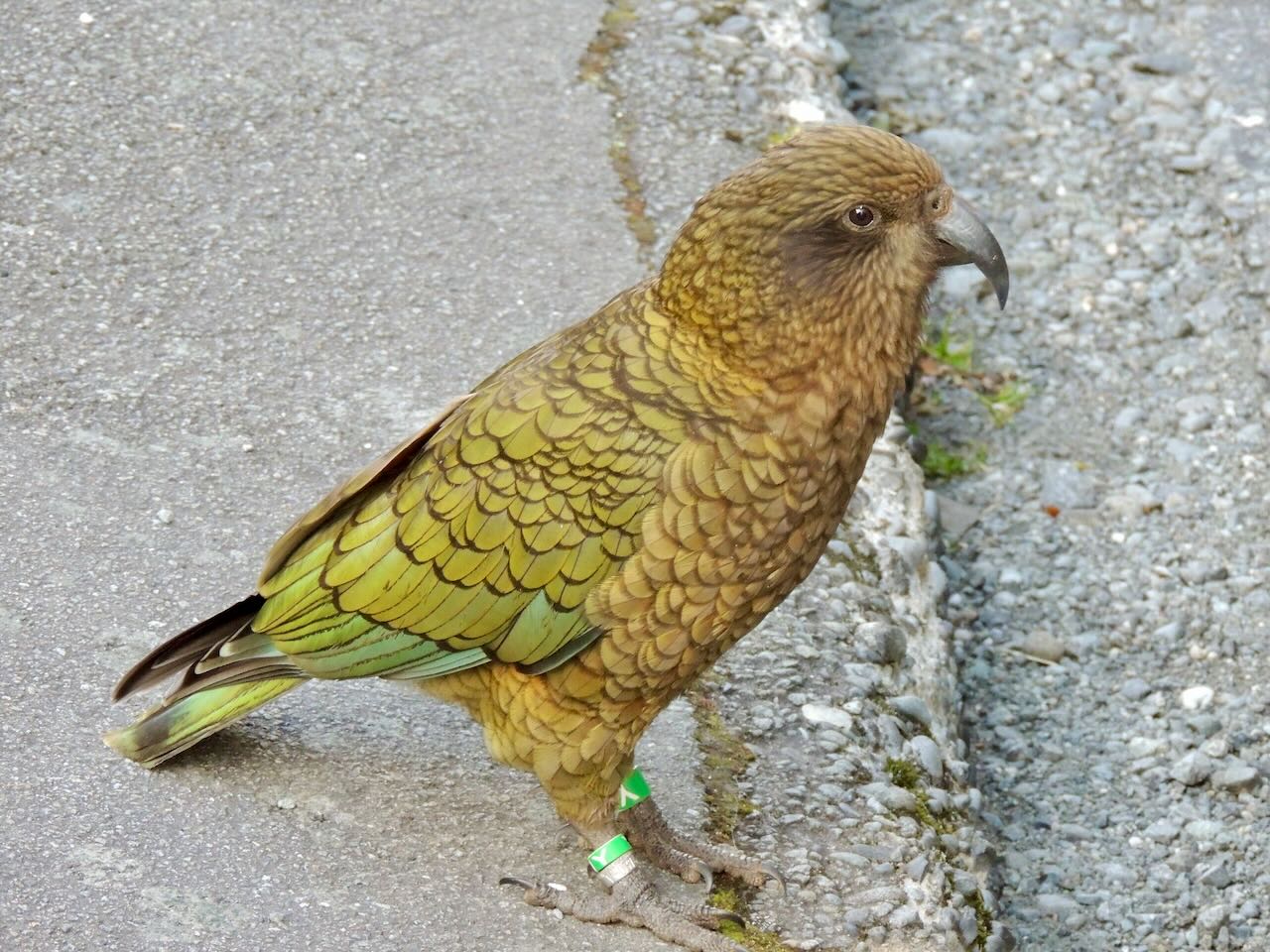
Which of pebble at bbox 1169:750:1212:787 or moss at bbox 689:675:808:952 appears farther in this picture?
pebble at bbox 1169:750:1212:787

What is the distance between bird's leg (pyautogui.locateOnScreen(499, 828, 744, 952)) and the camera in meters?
3.93

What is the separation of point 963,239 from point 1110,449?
3143mm

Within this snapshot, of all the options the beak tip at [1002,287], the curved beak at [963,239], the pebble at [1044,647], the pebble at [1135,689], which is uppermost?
the curved beak at [963,239]

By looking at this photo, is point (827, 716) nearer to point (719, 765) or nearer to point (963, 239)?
point (719, 765)

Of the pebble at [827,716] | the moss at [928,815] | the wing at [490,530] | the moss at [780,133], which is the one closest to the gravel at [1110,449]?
the moss at [928,815]

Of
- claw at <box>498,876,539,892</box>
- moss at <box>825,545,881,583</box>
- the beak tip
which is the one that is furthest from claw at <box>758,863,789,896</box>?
the beak tip

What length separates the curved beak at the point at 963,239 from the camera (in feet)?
12.3

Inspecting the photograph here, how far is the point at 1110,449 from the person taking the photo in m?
6.64

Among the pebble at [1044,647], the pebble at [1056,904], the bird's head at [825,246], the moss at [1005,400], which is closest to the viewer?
the bird's head at [825,246]

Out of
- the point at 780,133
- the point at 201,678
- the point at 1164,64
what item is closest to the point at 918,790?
the point at 201,678

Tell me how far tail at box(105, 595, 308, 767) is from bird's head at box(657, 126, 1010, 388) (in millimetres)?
1284

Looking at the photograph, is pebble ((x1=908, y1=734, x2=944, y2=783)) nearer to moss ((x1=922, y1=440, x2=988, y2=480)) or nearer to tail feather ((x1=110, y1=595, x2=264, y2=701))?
tail feather ((x1=110, y1=595, x2=264, y2=701))

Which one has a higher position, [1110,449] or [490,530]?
[490,530]

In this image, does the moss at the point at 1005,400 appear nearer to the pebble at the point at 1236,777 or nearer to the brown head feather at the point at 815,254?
the pebble at the point at 1236,777
